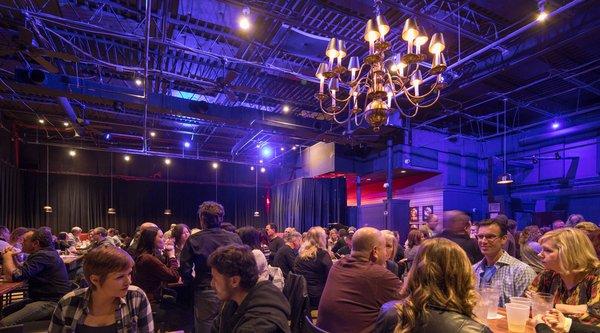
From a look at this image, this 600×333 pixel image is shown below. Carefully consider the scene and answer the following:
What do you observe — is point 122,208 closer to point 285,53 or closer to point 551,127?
point 285,53

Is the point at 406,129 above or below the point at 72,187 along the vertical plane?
above

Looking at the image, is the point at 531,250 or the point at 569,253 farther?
the point at 531,250

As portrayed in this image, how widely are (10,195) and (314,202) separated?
32.9 ft

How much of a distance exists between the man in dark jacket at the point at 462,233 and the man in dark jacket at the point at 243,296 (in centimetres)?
295

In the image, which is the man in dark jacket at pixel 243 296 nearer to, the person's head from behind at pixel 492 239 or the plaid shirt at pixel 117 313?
the plaid shirt at pixel 117 313

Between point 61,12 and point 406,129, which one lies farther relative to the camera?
point 406,129

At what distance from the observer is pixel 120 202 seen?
15.8 metres

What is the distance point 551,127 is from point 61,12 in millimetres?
11901

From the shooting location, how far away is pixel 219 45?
269 inches

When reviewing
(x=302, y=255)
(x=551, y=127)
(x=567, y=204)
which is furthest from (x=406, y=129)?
(x=302, y=255)

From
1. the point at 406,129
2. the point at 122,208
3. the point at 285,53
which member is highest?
the point at 285,53

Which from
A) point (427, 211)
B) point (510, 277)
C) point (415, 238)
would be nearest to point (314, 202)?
point (427, 211)

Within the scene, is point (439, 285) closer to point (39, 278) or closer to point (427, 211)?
point (39, 278)

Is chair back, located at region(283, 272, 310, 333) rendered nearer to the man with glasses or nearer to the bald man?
the bald man
